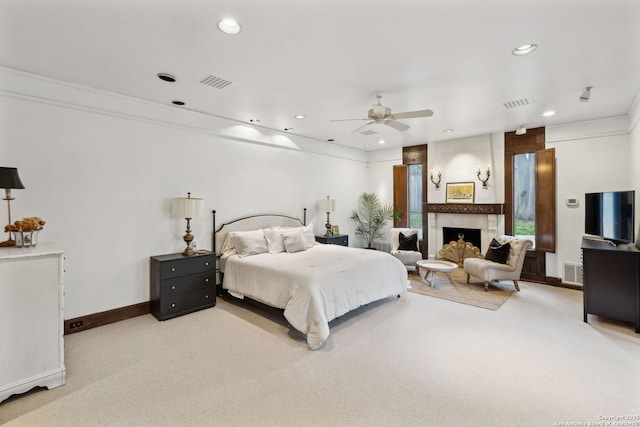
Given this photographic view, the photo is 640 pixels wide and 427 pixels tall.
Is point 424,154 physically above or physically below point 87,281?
above

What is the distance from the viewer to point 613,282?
3.50 meters

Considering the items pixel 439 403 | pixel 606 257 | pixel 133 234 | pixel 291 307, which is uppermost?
pixel 133 234

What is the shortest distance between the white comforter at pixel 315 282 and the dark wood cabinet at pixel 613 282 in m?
2.28

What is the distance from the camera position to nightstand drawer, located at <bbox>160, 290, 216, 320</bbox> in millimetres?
3838

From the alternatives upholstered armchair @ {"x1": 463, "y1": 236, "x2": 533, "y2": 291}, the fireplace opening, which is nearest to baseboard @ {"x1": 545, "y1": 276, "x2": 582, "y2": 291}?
upholstered armchair @ {"x1": 463, "y1": 236, "x2": 533, "y2": 291}

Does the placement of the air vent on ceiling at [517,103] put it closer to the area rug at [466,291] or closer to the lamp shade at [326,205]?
the area rug at [466,291]

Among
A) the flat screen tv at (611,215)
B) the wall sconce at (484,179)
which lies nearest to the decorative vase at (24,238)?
the flat screen tv at (611,215)

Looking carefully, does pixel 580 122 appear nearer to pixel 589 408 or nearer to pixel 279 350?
pixel 589 408

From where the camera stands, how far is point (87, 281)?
3555 millimetres

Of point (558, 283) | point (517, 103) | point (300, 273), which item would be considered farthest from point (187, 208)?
point (558, 283)

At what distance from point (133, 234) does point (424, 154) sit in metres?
6.08

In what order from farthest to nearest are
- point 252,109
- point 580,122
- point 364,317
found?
1. point 580,122
2. point 252,109
3. point 364,317

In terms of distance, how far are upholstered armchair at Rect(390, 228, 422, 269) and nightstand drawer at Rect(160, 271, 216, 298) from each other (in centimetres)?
358

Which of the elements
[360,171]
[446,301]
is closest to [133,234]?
[446,301]
